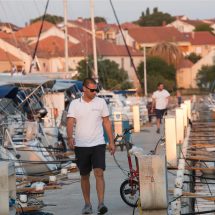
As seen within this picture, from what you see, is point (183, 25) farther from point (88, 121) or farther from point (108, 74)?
point (88, 121)

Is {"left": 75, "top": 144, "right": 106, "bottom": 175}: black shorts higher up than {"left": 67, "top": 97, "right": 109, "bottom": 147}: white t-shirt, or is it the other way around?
{"left": 67, "top": 97, "right": 109, "bottom": 147}: white t-shirt

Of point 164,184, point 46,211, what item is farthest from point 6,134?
point 164,184

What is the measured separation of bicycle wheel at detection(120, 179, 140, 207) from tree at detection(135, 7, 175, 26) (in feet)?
553

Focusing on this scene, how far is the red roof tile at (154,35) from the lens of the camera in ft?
455

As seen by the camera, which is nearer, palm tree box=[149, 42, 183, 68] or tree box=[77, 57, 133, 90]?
tree box=[77, 57, 133, 90]

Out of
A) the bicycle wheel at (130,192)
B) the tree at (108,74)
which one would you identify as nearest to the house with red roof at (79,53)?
the tree at (108,74)

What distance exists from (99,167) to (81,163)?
0.88 feet

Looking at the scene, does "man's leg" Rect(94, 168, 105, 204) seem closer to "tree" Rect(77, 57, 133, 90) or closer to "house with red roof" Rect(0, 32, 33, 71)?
"house with red roof" Rect(0, 32, 33, 71)

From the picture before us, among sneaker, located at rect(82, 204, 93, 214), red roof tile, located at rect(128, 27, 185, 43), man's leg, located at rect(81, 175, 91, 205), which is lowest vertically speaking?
sneaker, located at rect(82, 204, 93, 214)

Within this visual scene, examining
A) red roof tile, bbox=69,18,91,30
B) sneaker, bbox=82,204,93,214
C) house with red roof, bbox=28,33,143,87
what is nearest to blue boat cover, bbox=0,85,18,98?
sneaker, bbox=82,204,93,214

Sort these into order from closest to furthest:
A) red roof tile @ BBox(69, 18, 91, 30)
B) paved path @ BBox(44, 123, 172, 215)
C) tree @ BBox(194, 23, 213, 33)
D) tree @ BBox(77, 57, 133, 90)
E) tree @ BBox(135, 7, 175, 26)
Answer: paved path @ BBox(44, 123, 172, 215) < tree @ BBox(77, 57, 133, 90) < red roof tile @ BBox(69, 18, 91, 30) < tree @ BBox(194, 23, 213, 33) < tree @ BBox(135, 7, 175, 26)

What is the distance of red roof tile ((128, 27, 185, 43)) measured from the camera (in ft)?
455

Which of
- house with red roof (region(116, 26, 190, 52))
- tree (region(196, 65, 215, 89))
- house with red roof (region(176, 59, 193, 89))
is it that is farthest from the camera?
house with red roof (region(116, 26, 190, 52))

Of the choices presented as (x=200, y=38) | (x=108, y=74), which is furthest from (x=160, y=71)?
(x=200, y=38)
